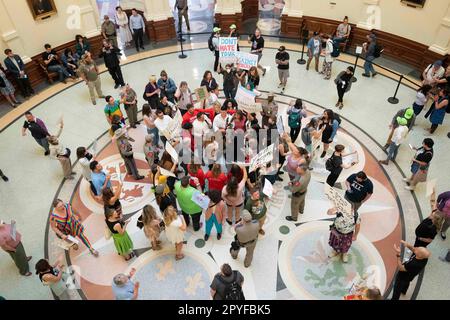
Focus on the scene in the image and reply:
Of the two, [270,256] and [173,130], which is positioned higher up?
[173,130]

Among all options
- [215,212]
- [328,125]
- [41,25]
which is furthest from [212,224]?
[41,25]

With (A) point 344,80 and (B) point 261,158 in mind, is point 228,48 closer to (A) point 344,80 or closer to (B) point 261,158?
(A) point 344,80

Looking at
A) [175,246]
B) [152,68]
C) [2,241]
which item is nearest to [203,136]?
[175,246]

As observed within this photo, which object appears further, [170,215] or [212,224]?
[212,224]

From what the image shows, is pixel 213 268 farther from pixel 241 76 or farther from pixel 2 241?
pixel 241 76

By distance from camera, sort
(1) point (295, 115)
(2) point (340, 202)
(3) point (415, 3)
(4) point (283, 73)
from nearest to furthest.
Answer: (2) point (340, 202) → (1) point (295, 115) → (4) point (283, 73) → (3) point (415, 3)

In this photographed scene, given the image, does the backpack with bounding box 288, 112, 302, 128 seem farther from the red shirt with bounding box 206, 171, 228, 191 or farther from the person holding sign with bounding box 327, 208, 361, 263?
the person holding sign with bounding box 327, 208, 361, 263

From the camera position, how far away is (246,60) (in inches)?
378

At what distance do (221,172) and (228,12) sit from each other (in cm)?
998

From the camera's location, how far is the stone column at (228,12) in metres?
14.1

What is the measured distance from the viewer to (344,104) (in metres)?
10.5

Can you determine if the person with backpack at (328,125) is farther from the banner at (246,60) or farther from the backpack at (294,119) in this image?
the banner at (246,60)

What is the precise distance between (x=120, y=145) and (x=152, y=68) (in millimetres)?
6105

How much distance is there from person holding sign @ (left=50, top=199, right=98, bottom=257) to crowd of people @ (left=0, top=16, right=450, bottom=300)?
17 mm
